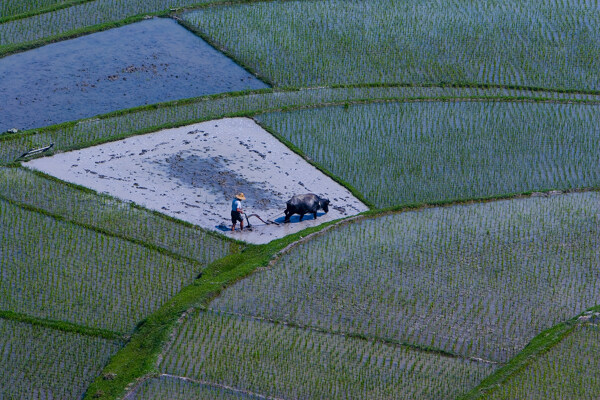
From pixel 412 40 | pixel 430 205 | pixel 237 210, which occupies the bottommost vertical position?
pixel 237 210

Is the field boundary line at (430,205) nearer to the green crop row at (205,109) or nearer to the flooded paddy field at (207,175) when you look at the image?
the flooded paddy field at (207,175)

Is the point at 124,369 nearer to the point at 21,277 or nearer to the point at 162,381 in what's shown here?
the point at 162,381

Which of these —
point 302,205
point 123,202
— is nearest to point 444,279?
point 302,205

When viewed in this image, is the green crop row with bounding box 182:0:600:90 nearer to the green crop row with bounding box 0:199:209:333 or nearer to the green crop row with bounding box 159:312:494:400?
the green crop row with bounding box 0:199:209:333

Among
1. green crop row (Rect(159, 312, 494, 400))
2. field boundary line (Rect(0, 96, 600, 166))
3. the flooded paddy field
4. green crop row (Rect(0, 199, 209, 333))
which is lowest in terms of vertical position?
green crop row (Rect(159, 312, 494, 400))

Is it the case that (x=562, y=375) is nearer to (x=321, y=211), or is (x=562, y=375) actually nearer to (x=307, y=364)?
(x=307, y=364)

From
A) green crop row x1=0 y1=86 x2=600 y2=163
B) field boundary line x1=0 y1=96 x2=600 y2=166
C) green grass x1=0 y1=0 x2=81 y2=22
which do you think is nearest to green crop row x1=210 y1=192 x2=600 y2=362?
field boundary line x1=0 y1=96 x2=600 y2=166
